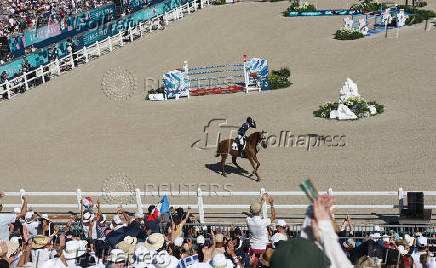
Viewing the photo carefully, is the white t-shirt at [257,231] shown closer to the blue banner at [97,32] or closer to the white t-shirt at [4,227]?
the white t-shirt at [4,227]

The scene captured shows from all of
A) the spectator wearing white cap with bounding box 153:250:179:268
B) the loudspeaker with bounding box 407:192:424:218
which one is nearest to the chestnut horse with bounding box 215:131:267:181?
the loudspeaker with bounding box 407:192:424:218

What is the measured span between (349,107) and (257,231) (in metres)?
13.6

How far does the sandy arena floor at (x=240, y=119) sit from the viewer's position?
18.2 m

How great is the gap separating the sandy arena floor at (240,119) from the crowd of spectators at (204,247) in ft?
17.9

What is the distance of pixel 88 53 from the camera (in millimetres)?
36812

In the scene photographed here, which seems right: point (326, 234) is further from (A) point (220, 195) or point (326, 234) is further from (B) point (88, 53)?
(B) point (88, 53)

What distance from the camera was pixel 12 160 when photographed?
22.3 metres

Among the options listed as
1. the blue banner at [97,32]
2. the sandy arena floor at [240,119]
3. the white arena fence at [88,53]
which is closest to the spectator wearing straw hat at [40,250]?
the sandy arena floor at [240,119]

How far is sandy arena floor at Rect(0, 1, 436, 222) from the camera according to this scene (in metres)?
18.2

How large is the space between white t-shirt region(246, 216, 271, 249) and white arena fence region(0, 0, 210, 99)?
23.8 meters

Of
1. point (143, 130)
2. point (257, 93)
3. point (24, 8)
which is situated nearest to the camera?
point (143, 130)

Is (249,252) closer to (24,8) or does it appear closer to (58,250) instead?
(58,250)

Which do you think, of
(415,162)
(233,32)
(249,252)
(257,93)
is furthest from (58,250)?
(233,32)

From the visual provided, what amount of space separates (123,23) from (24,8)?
6.81m
